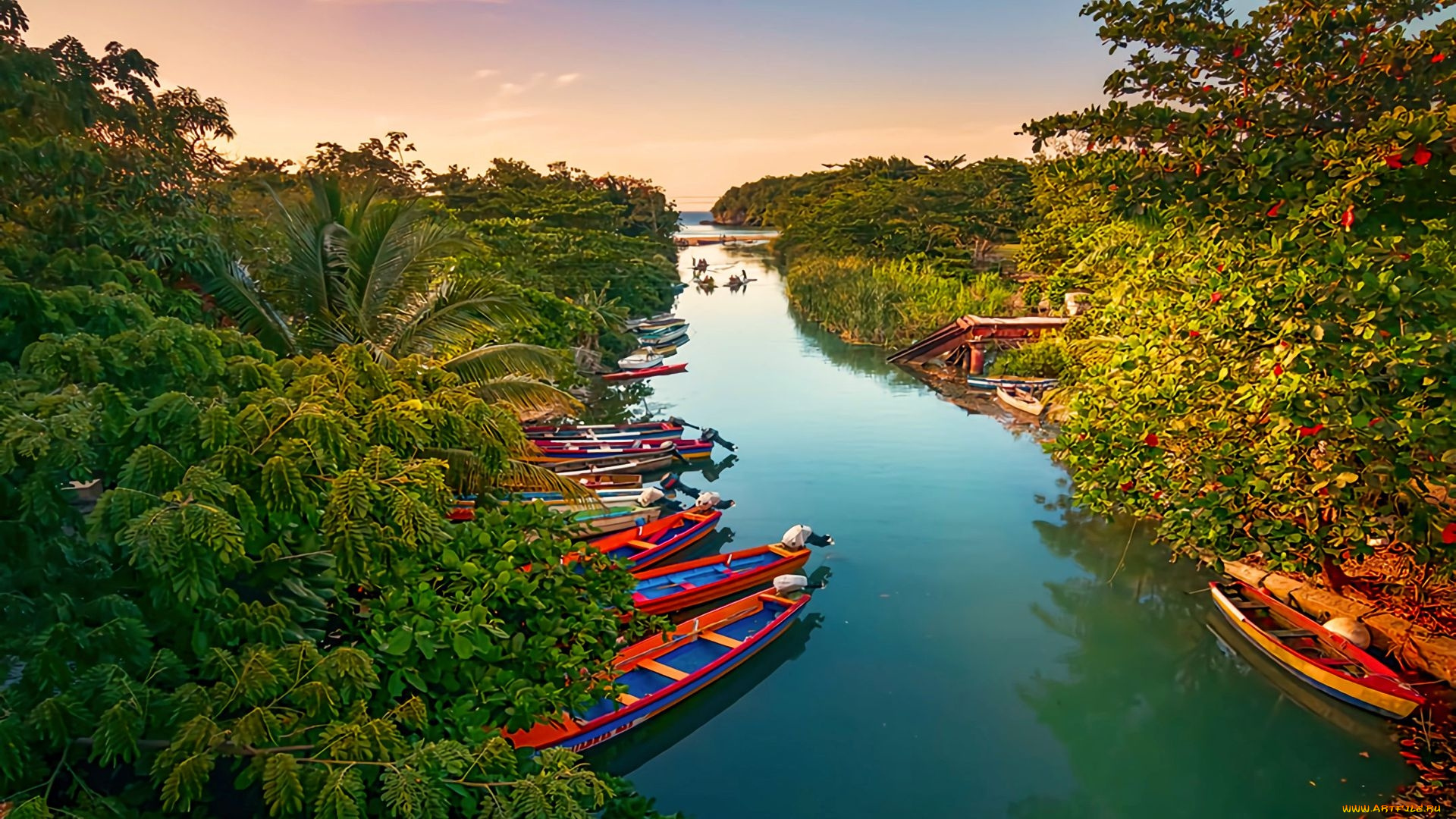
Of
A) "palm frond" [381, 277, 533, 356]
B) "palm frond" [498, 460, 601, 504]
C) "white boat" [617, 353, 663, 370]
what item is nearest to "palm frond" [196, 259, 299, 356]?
"palm frond" [381, 277, 533, 356]

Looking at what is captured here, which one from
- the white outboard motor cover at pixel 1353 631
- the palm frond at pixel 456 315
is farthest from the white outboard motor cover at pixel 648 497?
the white outboard motor cover at pixel 1353 631

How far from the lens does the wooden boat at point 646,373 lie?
2458 centimetres

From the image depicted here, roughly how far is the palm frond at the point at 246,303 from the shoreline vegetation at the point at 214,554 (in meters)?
0.88

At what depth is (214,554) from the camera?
11.1 feet

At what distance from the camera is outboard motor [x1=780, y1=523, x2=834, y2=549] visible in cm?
1172

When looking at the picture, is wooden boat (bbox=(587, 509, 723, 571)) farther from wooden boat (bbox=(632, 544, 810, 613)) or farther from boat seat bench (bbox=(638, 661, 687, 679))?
boat seat bench (bbox=(638, 661, 687, 679))

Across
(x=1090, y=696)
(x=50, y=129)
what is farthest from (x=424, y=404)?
(x=1090, y=696)

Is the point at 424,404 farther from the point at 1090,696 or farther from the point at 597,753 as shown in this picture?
the point at 1090,696

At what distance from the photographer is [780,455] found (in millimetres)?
17953

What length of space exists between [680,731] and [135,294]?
6171 millimetres

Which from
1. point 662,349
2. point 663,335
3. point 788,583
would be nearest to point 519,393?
point 788,583

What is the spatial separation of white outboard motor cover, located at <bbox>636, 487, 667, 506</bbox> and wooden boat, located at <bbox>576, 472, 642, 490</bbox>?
3.16 feet

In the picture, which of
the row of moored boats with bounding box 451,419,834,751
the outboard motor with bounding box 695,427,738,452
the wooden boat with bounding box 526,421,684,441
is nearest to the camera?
the row of moored boats with bounding box 451,419,834,751

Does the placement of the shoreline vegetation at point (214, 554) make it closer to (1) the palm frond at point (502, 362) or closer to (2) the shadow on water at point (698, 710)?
(1) the palm frond at point (502, 362)
